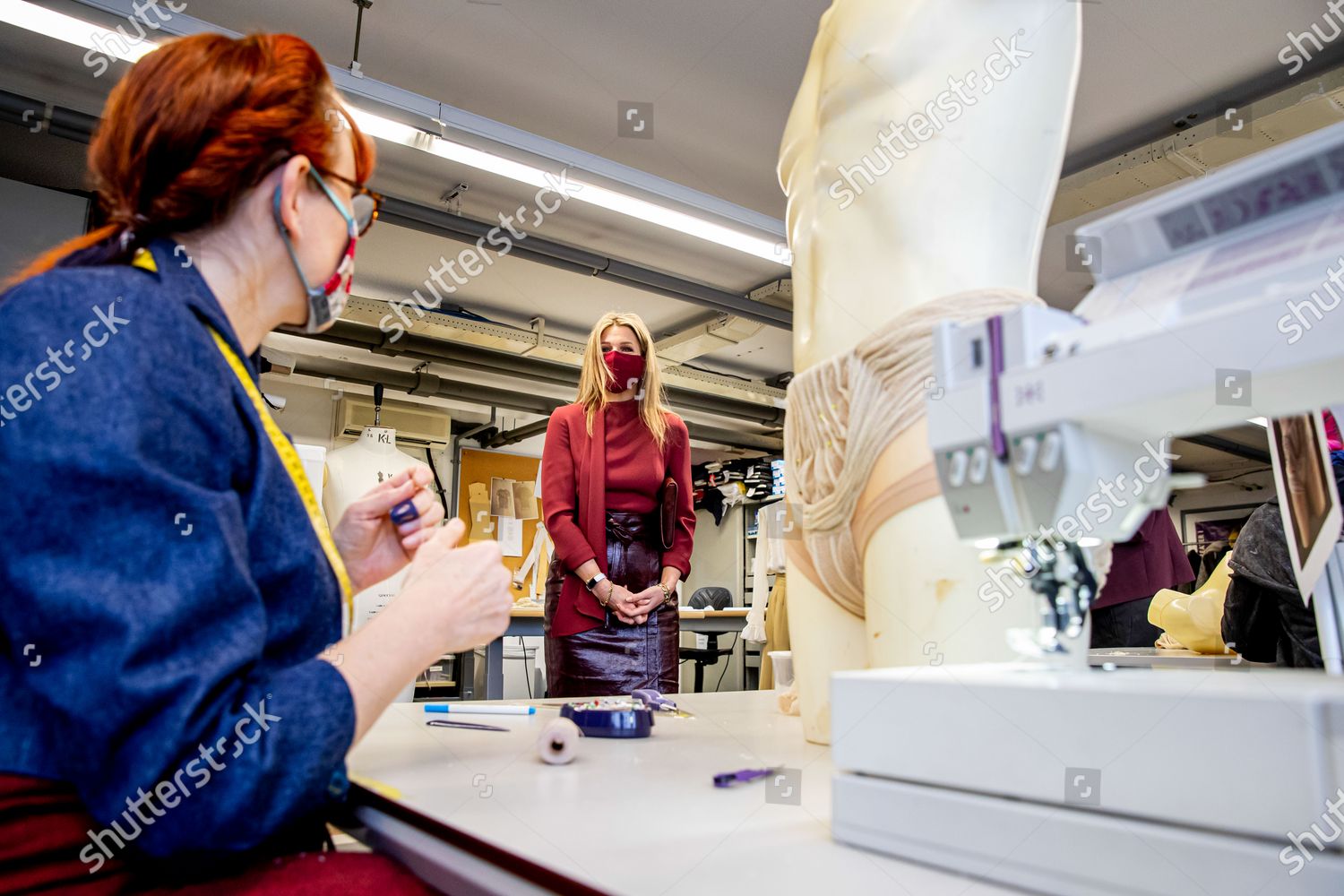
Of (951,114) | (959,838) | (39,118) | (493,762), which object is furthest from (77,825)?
(39,118)

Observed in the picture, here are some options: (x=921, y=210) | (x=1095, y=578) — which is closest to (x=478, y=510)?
(x=921, y=210)

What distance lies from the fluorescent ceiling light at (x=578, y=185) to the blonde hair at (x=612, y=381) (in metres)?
1.42

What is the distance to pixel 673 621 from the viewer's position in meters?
2.78

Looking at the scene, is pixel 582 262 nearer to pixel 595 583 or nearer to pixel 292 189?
pixel 595 583

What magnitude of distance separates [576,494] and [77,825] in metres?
2.07

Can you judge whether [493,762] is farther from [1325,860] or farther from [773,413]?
[773,413]

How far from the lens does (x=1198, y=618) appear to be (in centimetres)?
244

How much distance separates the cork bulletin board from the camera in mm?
10445

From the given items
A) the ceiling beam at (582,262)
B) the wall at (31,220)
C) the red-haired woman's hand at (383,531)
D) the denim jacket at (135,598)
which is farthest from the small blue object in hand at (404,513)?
the wall at (31,220)

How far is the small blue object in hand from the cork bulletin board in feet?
29.5

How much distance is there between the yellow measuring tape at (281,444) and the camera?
0.86 metres

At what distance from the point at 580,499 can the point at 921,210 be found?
5.60ft

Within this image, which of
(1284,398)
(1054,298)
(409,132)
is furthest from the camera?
(1054,298)

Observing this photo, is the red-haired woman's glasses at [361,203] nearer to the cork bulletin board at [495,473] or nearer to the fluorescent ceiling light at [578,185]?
the fluorescent ceiling light at [578,185]
